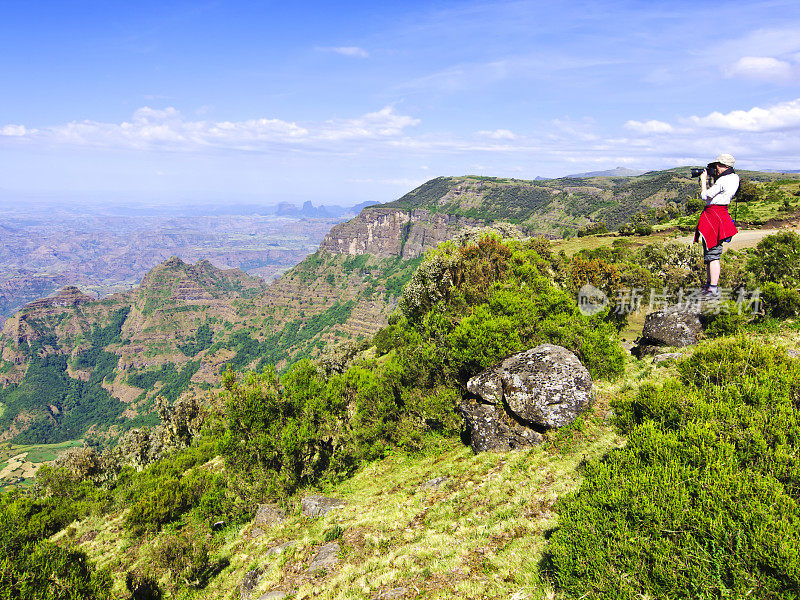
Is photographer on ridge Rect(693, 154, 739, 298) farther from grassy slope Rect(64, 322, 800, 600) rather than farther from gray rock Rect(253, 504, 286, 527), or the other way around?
gray rock Rect(253, 504, 286, 527)

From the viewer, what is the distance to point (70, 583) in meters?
11.4

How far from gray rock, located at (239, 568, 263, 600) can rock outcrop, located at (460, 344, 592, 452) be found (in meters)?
10.9

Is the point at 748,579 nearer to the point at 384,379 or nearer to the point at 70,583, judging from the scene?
the point at 70,583

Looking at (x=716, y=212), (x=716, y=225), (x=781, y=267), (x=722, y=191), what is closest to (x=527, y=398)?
(x=716, y=225)

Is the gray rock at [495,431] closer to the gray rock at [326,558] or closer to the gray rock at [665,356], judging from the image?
the gray rock at [326,558]

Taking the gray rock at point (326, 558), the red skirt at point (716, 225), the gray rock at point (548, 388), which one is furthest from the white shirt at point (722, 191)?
the gray rock at point (326, 558)

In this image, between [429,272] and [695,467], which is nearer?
[695,467]

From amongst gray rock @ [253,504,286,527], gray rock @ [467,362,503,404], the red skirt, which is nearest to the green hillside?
gray rock @ [253,504,286,527]

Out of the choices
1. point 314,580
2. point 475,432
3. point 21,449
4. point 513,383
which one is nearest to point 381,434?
point 475,432

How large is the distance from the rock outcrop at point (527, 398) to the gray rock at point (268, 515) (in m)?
11.1

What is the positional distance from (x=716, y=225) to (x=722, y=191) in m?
1.20

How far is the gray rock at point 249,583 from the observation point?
12.7 metres

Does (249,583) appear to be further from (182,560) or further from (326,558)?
(182,560)

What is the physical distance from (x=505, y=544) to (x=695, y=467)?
5459 mm
